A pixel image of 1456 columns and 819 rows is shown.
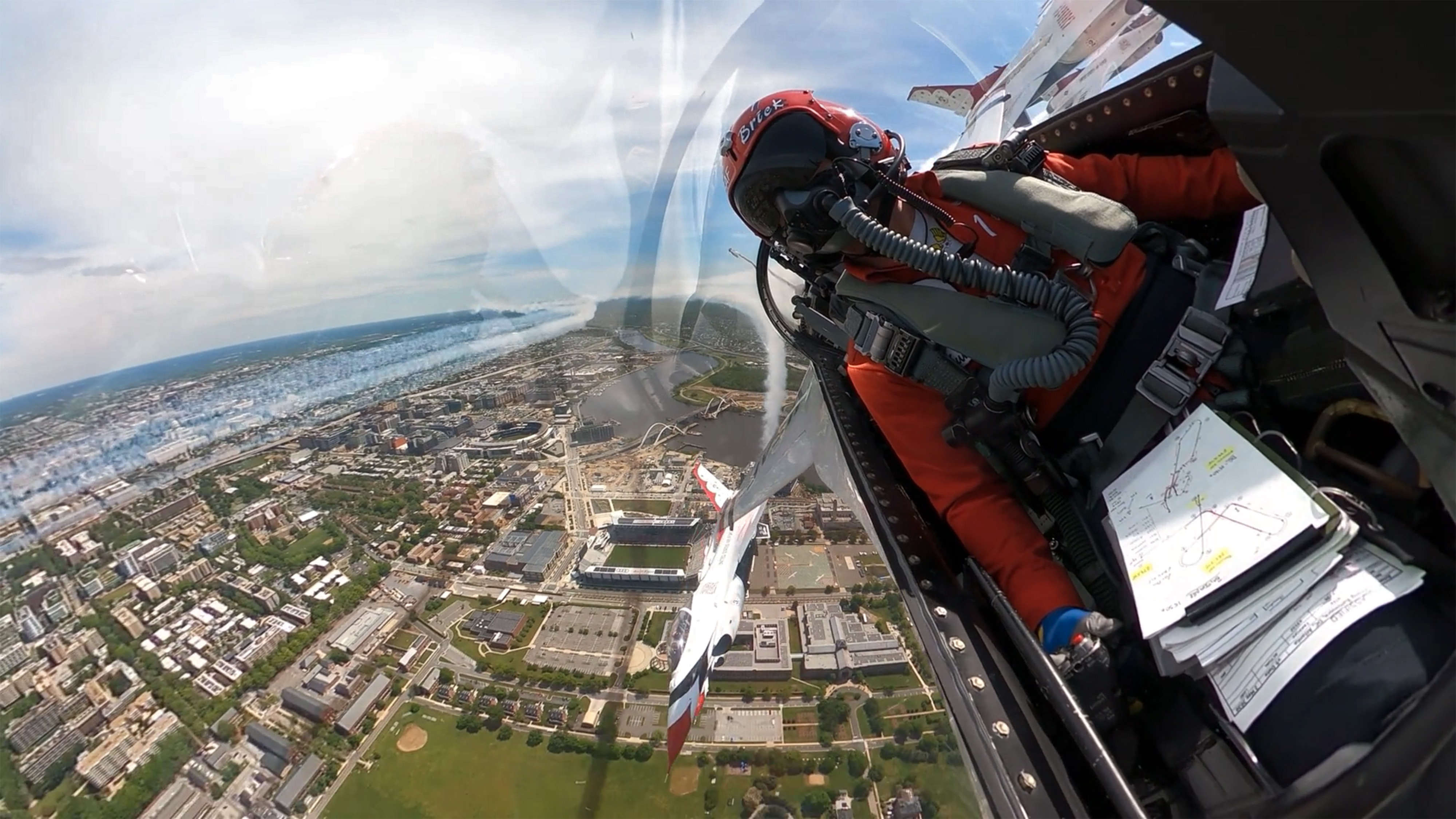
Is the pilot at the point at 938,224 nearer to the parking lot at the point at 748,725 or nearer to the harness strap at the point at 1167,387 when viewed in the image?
the harness strap at the point at 1167,387

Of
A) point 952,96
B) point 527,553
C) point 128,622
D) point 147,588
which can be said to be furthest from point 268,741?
point 952,96

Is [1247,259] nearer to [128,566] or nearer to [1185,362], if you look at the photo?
[1185,362]

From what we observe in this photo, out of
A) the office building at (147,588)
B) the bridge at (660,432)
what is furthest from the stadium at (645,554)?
the office building at (147,588)

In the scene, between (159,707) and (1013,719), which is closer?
(1013,719)

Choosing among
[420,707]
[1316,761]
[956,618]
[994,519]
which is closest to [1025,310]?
[994,519]

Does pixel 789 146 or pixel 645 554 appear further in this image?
pixel 645 554

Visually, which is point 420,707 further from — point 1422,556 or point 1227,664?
→ point 1422,556

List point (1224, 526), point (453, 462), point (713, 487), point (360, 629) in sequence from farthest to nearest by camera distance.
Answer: point (453, 462)
point (713, 487)
point (360, 629)
point (1224, 526)
